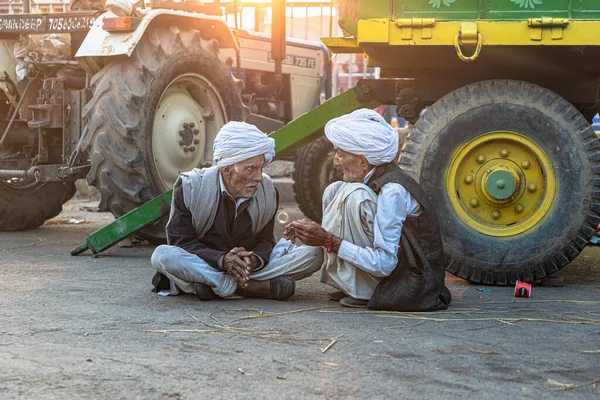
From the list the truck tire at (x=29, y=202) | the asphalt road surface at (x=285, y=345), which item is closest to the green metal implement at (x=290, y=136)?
the asphalt road surface at (x=285, y=345)

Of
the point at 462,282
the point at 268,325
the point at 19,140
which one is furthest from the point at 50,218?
the point at 268,325

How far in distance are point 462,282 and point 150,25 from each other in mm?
3148

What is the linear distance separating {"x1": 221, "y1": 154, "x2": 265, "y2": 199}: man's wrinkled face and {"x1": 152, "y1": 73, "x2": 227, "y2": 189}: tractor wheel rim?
86.8 inches

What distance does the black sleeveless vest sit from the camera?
5.12 meters

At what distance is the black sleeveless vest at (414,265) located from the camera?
512cm

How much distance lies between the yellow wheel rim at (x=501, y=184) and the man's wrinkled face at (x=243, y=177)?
4.70 feet

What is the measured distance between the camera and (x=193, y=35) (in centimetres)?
805

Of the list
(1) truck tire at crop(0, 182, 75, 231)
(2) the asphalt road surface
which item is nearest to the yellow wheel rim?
(2) the asphalt road surface

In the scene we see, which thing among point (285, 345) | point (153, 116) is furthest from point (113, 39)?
point (285, 345)

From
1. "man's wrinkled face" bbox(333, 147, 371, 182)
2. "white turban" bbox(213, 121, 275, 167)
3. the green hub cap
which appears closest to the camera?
"man's wrinkled face" bbox(333, 147, 371, 182)

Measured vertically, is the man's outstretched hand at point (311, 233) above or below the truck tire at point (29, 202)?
above

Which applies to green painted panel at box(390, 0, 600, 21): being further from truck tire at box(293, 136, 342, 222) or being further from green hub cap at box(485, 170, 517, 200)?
truck tire at box(293, 136, 342, 222)

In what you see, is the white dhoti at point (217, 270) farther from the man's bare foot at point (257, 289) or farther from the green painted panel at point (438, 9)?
the green painted panel at point (438, 9)

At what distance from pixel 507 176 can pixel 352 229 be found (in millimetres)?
1438
